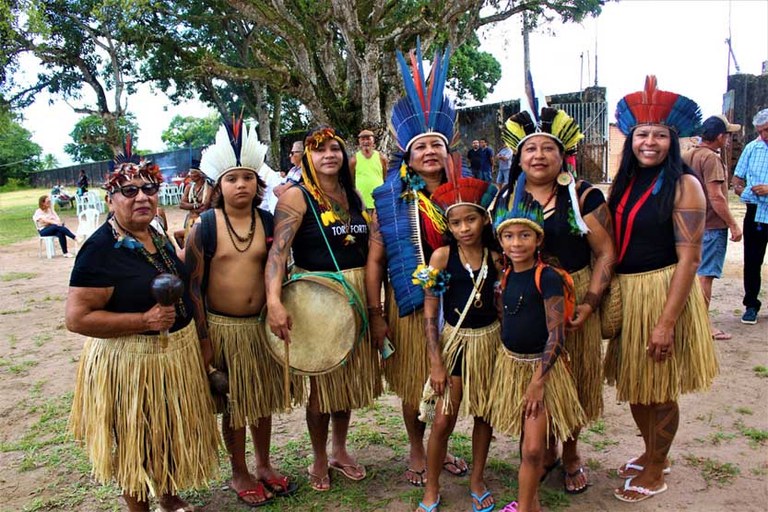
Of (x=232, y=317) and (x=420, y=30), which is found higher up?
(x=420, y=30)

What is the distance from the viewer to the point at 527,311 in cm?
277

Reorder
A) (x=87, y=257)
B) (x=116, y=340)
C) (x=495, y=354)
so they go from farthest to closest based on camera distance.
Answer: (x=495, y=354) → (x=116, y=340) → (x=87, y=257)

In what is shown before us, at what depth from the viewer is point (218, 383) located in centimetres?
302

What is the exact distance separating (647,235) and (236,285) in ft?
7.02

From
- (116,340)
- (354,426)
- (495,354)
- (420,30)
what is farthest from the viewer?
(420,30)

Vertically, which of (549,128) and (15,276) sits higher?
(549,128)

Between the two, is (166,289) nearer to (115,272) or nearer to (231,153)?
(115,272)

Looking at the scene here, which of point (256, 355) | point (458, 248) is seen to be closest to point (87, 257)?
point (256, 355)

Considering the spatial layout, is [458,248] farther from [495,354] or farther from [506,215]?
[495,354]

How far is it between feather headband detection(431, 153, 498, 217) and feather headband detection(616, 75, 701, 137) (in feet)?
2.65

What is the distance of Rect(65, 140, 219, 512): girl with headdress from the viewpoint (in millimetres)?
2605

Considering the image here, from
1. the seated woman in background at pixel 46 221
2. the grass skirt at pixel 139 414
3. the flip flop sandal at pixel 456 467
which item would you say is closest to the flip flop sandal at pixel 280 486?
the grass skirt at pixel 139 414

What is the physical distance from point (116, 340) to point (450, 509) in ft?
6.19

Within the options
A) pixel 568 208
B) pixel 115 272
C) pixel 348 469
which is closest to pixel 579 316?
pixel 568 208
